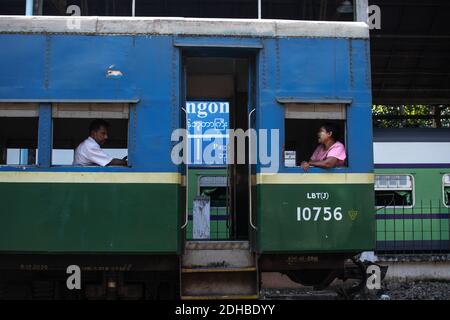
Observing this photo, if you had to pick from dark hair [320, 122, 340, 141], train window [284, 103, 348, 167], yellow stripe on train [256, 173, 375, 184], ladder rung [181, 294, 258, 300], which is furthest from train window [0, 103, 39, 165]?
dark hair [320, 122, 340, 141]

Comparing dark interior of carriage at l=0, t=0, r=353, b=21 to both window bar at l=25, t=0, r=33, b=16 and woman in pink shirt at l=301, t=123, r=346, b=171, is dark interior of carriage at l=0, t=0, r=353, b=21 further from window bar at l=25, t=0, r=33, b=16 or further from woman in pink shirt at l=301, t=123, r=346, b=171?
woman in pink shirt at l=301, t=123, r=346, b=171

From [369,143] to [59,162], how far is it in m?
3.21

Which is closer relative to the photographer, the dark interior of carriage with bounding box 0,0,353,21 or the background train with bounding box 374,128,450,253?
the dark interior of carriage with bounding box 0,0,353,21

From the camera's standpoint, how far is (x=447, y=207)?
11062 millimetres

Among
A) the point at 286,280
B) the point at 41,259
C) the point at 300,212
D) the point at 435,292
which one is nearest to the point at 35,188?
the point at 41,259

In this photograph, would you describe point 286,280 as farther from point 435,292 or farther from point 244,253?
point 435,292

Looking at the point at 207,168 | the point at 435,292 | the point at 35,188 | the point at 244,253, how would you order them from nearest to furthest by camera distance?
1. the point at 35,188
2. the point at 244,253
3. the point at 435,292
4. the point at 207,168

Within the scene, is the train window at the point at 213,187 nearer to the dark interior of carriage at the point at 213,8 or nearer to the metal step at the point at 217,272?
the dark interior of carriage at the point at 213,8

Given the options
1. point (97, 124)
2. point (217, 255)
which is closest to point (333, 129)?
point (217, 255)

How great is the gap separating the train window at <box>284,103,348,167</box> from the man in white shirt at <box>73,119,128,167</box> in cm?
176

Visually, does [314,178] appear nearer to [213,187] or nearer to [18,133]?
[18,133]

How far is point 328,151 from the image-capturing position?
18.2 ft

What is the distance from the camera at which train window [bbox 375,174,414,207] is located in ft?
35.6

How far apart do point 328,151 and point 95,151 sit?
2436 mm
